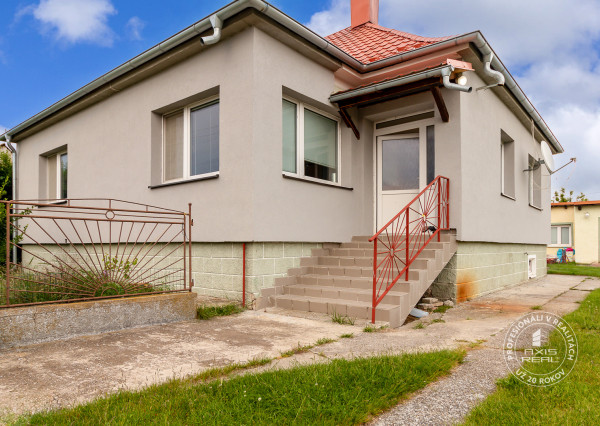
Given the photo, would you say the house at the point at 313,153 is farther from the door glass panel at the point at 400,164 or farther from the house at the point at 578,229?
the house at the point at 578,229

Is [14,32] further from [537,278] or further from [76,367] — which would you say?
[537,278]

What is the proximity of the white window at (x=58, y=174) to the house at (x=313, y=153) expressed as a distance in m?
1.73

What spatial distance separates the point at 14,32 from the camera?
1686cm

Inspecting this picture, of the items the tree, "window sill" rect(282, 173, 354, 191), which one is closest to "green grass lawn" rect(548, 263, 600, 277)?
"window sill" rect(282, 173, 354, 191)

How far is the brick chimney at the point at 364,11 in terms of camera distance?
10266 mm

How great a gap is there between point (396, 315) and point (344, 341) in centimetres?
111

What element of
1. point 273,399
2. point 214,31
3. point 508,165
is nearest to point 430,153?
point 508,165

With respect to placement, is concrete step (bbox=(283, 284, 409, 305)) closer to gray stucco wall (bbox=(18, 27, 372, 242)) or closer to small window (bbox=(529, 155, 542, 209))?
gray stucco wall (bbox=(18, 27, 372, 242))

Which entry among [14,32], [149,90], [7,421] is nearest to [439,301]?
[7,421]

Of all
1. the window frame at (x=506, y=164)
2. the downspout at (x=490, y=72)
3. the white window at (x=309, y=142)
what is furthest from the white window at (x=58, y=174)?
the window frame at (x=506, y=164)

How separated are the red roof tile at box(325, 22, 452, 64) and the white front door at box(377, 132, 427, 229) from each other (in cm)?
151

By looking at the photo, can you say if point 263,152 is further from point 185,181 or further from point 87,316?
point 87,316

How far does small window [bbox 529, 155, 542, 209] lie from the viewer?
10.8m

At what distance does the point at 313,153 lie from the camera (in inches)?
270
